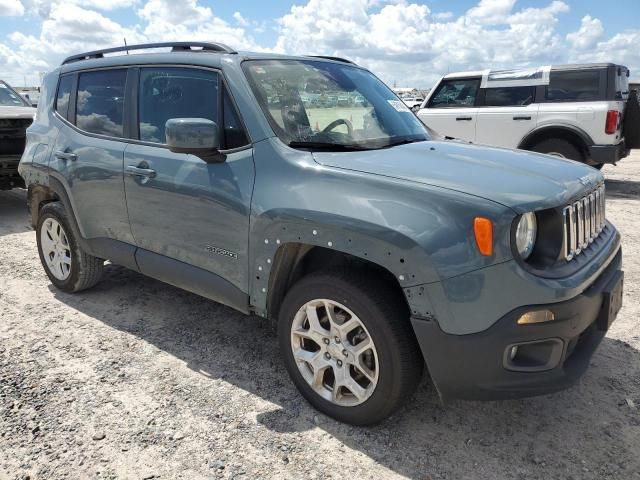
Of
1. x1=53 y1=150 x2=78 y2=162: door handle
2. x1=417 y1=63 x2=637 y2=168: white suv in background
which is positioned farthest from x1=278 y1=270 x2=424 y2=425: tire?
x1=417 y1=63 x2=637 y2=168: white suv in background

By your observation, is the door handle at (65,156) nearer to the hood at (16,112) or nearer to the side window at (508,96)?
the hood at (16,112)

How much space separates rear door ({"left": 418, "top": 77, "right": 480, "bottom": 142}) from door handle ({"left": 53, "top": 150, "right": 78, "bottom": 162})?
7194 millimetres

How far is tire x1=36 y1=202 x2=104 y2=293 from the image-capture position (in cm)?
425

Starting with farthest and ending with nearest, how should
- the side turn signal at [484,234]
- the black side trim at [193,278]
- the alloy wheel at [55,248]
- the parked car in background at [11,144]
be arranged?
the parked car in background at [11,144] → the alloy wheel at [55,248] → the black side trim at [193,278] → the side turn signal at [484,234]

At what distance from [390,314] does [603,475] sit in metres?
1.22

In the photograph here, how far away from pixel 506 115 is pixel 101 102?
7304mm

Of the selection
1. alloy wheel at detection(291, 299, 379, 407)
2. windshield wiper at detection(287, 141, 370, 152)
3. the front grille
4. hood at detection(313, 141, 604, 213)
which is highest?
windshield wiper at detection(287, 141, 370, 152)

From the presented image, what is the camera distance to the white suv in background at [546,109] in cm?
844

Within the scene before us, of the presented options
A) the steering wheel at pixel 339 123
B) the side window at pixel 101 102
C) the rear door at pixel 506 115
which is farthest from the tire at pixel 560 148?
the side window at pixel 101 102

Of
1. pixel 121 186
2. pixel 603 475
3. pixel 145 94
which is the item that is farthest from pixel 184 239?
pixel 603 475

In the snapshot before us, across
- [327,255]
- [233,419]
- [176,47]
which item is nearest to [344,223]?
[327,255]

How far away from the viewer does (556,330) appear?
221 centimetres

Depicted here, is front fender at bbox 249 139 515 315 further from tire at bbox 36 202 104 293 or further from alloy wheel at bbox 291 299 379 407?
tire at bbox 36 202 104 293

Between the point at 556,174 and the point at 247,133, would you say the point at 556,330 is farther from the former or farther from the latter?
the point at 247,133
